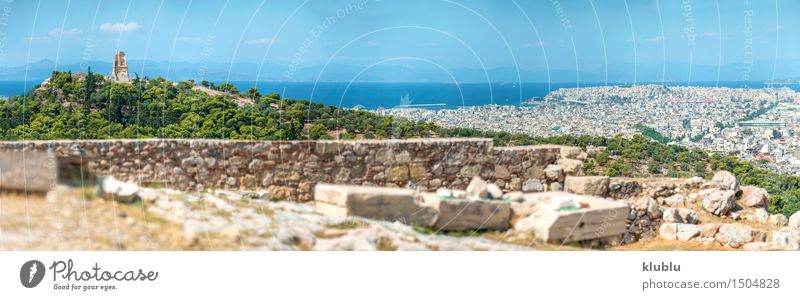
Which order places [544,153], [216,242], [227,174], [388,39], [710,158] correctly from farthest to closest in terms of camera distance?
[710,158] < [388,39] < [544,153] < [227,174] < [216,242]

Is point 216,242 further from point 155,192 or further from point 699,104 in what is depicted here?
point 699,104

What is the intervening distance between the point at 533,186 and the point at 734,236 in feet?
10.1

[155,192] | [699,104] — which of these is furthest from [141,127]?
[699,104]

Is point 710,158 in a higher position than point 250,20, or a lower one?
lower

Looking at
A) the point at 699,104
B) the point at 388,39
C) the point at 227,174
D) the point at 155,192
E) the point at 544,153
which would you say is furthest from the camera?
the point at 699,104

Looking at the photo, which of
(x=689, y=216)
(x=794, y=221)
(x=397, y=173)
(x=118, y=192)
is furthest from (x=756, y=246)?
(x=118, y=192)

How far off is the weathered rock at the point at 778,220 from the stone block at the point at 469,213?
18.6ft

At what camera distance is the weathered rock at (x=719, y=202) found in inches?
484

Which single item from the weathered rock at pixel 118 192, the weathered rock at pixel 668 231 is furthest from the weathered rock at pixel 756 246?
the weathered rock at pixel 118 192

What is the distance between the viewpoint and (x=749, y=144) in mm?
16641

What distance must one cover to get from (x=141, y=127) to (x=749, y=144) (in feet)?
44.1

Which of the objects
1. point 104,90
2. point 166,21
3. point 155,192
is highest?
point 166,21

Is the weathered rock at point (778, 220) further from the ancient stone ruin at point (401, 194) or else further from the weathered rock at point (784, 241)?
the weathered rock at point (784, 241)

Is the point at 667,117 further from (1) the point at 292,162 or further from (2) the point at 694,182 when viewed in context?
(1) the point at 292,162
